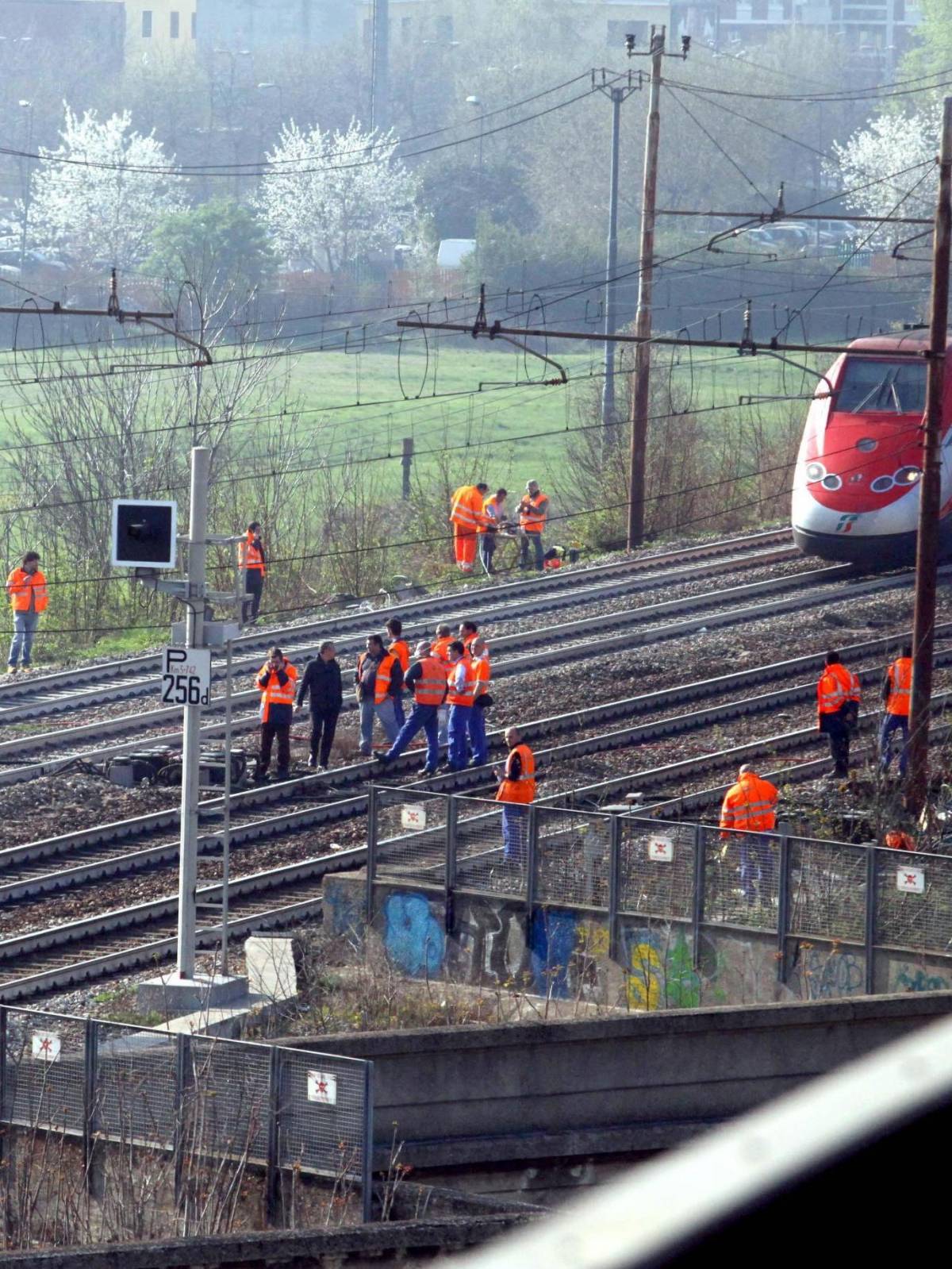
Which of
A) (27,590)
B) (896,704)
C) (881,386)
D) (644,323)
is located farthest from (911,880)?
(644,323)

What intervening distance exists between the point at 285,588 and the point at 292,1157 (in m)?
25.2

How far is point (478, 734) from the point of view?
21453 mm

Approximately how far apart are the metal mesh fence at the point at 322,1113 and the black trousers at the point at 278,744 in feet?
33.7

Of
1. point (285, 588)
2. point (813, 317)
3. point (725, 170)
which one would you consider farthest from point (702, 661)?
point (725, 170)

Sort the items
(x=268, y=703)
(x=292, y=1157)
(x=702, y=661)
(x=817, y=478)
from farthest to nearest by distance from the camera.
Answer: (x=817, y=478)
(x=702, y=661)
(x=268, y=703)
(x=292, y=1157)

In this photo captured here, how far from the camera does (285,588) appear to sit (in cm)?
3569

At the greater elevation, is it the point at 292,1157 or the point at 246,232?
the point at 246,232

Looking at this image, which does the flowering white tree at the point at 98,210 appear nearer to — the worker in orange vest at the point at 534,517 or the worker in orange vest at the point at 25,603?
the worker in orange vest at the point at 534,517

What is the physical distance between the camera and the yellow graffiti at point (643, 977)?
1577 centimetres

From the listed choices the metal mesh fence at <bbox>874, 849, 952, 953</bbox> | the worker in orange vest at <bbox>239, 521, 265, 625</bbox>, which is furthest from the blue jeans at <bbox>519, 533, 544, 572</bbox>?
the metal mesh fence at <bbox>874, 849, 952, 953</bbox>

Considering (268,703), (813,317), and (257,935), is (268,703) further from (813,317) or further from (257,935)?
(813,317)

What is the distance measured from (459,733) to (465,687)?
67cm

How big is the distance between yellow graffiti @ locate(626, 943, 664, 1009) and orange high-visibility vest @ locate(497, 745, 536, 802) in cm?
272

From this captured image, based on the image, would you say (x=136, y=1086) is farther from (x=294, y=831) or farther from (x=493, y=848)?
(x=294, y=831)
